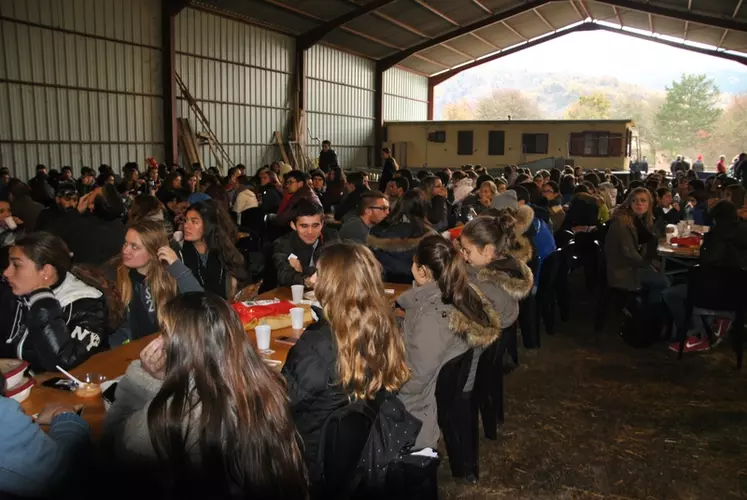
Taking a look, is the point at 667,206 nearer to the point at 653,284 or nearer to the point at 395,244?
the point at 653,284

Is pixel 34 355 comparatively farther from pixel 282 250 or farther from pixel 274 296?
pixel 282 250

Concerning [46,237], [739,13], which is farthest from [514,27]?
[46,237]

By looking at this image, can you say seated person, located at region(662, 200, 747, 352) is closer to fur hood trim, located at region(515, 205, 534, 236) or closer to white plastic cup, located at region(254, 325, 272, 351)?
fur hood trim, located at region(515, 205, 534, 236)

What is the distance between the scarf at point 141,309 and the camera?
142 inches

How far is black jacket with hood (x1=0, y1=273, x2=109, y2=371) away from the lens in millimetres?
2750

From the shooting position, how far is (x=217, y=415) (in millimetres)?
1712

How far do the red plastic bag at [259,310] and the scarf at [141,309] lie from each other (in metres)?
0.47

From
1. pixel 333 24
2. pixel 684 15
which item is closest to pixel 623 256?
pixel 333 24

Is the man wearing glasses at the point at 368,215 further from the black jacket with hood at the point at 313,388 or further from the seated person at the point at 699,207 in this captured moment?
the seated person at the point at 699,207

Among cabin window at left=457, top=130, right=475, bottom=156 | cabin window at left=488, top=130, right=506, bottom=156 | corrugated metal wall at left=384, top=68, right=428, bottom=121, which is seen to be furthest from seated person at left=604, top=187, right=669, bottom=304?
corrugated metal wall at left=384, top=68, right=428, bottom=121

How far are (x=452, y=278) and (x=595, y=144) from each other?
66.8ft

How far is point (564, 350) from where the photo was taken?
609 cm

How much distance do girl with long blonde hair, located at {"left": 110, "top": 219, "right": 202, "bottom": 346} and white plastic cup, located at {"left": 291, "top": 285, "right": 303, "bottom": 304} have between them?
1.91ft

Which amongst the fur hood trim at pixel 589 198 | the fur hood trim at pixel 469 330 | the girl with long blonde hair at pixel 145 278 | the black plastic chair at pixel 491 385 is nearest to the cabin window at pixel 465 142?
the fur hood trim at pixel 589 198
